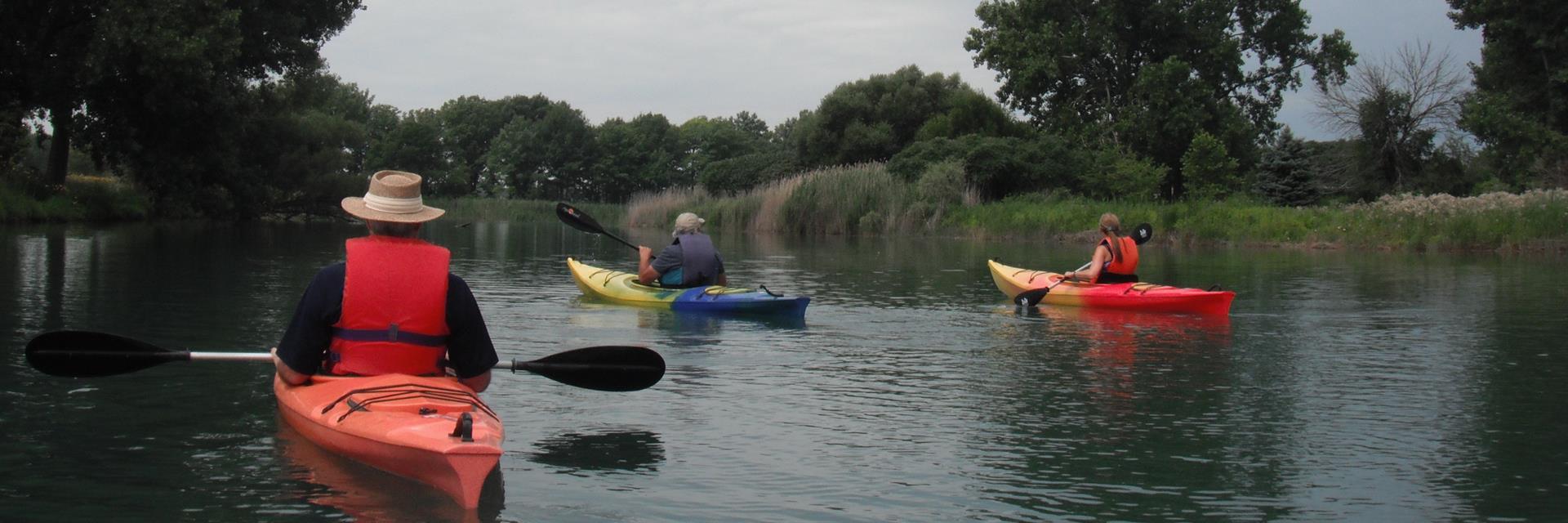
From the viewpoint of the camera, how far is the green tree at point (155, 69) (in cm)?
2747

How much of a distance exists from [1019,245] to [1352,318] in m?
18.6

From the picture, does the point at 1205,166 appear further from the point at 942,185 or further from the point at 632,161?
the point at 632,161

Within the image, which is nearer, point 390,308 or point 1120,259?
point 390,308

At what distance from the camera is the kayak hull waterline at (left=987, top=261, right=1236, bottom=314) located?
13.2 meters

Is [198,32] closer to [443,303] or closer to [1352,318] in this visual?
[1352,318]

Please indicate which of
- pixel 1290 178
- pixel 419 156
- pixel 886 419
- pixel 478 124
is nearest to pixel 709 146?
pixel 478 124

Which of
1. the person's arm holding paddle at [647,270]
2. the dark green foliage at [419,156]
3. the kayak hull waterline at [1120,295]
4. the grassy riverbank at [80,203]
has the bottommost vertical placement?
the kayak hull waterline at [1120,295]

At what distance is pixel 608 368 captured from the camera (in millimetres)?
6570

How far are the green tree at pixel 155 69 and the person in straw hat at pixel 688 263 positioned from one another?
58.8ft

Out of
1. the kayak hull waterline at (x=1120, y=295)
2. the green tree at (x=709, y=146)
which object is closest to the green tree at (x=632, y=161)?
the green tree at (x=709, y=146)

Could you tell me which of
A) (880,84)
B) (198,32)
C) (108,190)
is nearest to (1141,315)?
(198,32)

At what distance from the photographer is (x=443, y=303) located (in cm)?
576

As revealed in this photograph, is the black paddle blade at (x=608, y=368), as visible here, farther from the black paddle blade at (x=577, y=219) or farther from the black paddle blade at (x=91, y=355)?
the black paddle blade at (x=577, y=219)

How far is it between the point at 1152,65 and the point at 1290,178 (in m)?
7.16
